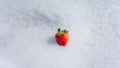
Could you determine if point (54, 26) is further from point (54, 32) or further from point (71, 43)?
point (71, 43)

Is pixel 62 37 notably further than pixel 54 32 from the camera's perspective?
No

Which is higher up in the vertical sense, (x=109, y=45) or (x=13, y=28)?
(x=13, y=28)

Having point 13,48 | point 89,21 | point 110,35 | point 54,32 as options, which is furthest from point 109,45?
point 13,48

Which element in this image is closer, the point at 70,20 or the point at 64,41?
the point at 64,41
